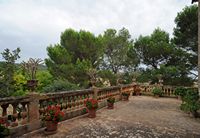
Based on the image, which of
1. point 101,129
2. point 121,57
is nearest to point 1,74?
point 101,129

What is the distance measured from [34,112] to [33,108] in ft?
0.39

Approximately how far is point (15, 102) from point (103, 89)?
5.37m

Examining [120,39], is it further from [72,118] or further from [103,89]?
[72,118]

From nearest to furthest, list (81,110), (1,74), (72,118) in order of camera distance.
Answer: (72,118) < (81,110) < (1,74)

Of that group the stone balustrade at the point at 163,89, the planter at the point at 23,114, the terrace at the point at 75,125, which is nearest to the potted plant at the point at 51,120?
the terrace at the point at 75,125

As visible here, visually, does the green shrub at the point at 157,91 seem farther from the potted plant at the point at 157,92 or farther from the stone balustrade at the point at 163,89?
the stone balustrade at the point at 163,89

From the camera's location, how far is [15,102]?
463cm

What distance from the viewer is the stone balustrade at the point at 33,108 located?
14.5 ft

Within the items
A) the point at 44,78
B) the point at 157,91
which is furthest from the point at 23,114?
the point at 44,78

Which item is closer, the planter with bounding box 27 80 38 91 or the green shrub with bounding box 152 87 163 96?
the planter with bounding box 27 80 38 91

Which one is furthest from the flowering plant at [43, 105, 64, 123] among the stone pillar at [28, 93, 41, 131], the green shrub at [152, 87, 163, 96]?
the green shrub at [152, 87, 163, 96]

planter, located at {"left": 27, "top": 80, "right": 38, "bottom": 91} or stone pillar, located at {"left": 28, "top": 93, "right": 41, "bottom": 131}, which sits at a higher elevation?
planter, located at {"left": 27, "top": 80, "right": 38, "bottom": 91}

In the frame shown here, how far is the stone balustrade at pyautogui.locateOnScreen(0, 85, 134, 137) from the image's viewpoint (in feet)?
14.5

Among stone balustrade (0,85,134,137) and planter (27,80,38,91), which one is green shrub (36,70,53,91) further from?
planter (27,80,38,91)
